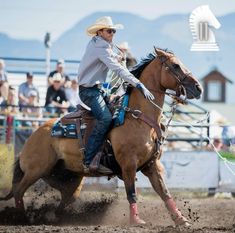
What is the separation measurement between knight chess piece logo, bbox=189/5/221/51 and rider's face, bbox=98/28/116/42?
2722 mm

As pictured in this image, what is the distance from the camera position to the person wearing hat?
10.8m

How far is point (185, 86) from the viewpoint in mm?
10703

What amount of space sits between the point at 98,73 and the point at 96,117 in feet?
1.84

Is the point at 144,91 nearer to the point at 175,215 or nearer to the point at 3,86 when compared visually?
the point at 175,215

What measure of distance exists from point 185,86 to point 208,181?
6.09 metres

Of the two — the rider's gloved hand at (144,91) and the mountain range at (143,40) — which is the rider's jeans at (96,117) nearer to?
the rider's gloved hand at (144,91)

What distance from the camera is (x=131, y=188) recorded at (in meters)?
10.6

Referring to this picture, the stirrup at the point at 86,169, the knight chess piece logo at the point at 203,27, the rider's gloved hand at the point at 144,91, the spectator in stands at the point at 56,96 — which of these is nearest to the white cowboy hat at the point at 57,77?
the spectator in stands at the point at 56,96

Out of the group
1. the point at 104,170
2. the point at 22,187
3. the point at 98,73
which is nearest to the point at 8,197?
the point at 22,187

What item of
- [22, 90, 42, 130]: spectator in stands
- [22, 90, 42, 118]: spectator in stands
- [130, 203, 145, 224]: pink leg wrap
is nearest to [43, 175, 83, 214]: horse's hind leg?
[130, 203, 145, 224]: pink leg wrap

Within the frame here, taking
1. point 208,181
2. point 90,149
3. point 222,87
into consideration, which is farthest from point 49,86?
point 222,87

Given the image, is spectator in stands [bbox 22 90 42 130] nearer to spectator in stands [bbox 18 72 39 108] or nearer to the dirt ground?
spectator in stands [bbox 18 72 39 108]

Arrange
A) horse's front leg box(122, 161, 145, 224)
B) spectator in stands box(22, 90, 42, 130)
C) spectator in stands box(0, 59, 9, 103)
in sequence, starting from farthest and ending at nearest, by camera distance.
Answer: spectator in stands box(0, 59, 9, 103) → spectator in stands box(22, 90, 42, 130) → horse's front leg box(122, 161, 145, 224)

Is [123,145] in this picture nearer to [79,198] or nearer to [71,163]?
[71,163]
